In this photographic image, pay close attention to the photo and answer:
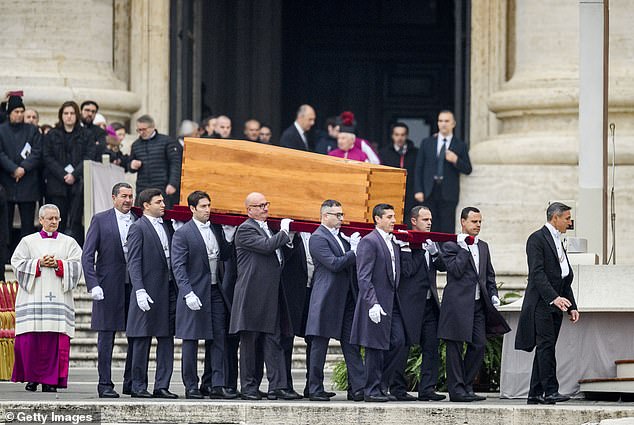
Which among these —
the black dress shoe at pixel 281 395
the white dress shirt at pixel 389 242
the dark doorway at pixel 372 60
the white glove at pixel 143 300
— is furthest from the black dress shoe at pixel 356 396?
the dark doorway at pixel 372 60

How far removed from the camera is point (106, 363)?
50.7ft

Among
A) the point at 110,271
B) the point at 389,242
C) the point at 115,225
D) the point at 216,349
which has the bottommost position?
the point at 216,349

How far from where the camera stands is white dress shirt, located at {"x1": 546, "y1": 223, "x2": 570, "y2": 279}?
15297 millimetres

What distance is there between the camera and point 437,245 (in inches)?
628

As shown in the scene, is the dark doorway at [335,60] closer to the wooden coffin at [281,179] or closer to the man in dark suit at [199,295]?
the wooden coffin at [281,179]

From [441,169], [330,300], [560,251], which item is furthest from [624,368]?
[441,169]

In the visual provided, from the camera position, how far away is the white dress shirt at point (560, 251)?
1530 cm

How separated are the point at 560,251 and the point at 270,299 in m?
2.26

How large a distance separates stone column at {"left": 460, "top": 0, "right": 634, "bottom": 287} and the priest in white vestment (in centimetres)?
566

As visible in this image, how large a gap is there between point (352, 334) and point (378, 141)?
12.7 m

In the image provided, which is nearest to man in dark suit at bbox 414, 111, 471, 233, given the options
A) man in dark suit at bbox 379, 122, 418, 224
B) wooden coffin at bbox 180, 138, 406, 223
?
man in dark suit at bbox 379, 122, 418, 224

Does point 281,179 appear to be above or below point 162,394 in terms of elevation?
above

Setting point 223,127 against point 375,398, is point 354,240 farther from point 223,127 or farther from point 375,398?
point 223,127

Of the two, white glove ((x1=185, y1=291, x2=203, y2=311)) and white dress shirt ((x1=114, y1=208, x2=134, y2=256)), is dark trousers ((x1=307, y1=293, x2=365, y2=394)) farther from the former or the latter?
white dress shirt ((x1=114, y1=208, x2=134, y2=256))
